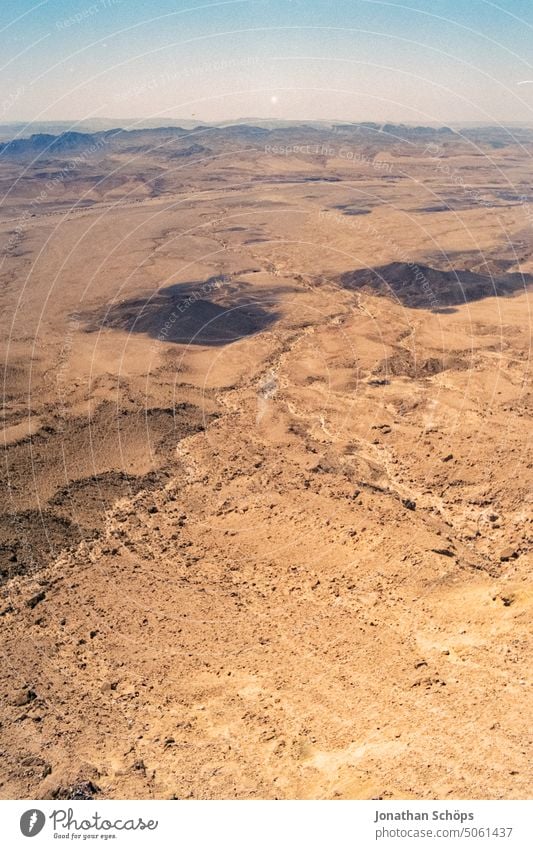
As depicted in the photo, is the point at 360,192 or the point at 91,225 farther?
the point at 360,192

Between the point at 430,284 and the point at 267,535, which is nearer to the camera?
the point at 267,535

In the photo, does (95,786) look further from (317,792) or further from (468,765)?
(468,765)

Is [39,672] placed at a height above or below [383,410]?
below

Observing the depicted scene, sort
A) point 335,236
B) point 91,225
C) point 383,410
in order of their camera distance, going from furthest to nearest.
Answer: point 91,225 < point 335,236 < point 383,410

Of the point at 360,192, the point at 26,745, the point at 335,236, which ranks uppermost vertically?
the point at 360,192

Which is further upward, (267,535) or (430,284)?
(430,284)

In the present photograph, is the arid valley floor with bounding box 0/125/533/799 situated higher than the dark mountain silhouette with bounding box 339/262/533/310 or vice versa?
the dark mountain silhouette with bounding box 339/262/533/310

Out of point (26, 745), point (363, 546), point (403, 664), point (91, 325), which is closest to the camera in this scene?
point (26, 745)

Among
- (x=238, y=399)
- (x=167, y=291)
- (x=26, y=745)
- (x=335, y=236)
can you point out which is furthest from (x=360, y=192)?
(x=26, y=745)
